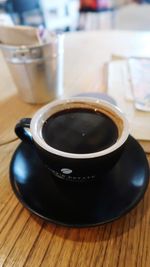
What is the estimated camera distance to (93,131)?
31cm

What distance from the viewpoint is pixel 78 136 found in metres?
0.31

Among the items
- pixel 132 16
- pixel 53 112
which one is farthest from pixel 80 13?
pixel 53 112

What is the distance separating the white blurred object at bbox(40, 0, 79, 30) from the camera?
2.72 m

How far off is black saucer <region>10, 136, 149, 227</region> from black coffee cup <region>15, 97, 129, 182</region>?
3 cm

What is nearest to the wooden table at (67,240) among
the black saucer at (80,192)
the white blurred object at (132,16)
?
the black saucer at (80,192)

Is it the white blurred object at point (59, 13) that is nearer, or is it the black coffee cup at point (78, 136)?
the black coffee cup at point (78, 136)

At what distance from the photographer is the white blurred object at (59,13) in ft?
8.93

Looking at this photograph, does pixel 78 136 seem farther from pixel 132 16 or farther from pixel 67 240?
pixel 132 16

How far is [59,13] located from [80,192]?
2945 mm

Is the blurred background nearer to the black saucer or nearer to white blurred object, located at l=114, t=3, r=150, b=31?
white blurred object, located at l=114, t=3, r=150, b=31

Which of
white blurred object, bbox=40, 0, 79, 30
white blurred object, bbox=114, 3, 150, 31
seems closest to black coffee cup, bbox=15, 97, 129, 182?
white blurred object, bbox=40, 0, 79, 30

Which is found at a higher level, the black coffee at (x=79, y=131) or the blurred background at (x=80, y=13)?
the black coffee at (x=79, y=131)

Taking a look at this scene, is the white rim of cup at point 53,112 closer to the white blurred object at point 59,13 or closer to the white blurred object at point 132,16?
the white blurred object at point 59,13

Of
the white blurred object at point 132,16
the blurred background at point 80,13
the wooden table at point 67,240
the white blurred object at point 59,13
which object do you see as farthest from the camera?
the white blurred object at point 132,16
